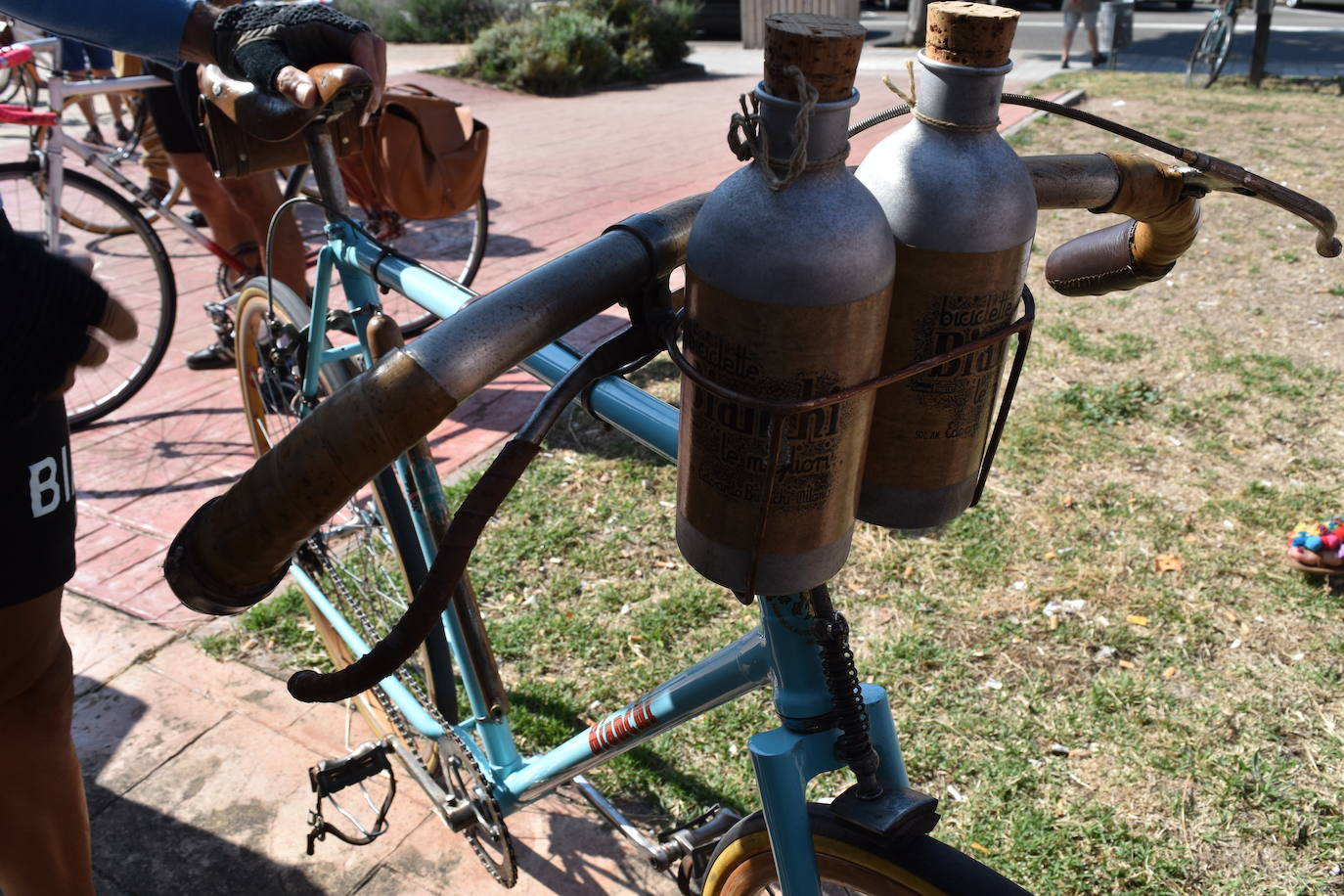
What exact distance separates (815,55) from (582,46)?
13659 mm

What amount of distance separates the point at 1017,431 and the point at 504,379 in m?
2.38

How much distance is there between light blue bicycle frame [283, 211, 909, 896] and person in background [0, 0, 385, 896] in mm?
371

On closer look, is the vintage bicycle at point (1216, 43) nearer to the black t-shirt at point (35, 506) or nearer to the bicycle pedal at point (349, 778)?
the bicycle pedal at point (349, 778)

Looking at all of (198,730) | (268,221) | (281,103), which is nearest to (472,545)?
(281,103)

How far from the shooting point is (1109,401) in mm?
4422

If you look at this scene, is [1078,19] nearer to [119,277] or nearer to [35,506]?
[119,277]

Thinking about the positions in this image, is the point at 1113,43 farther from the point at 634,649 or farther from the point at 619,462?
the point at 634,649

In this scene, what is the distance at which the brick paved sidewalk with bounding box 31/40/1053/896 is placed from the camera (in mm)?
2359

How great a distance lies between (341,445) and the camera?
792 millimetres

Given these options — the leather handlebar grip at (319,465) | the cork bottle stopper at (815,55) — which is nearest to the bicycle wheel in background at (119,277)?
the leather handlebar grip at (319,465)

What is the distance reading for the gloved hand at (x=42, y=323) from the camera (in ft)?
4.07

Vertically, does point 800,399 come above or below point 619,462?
above

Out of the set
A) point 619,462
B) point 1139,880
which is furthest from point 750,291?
point 619,462

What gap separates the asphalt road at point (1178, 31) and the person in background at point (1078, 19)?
2.56 ft
